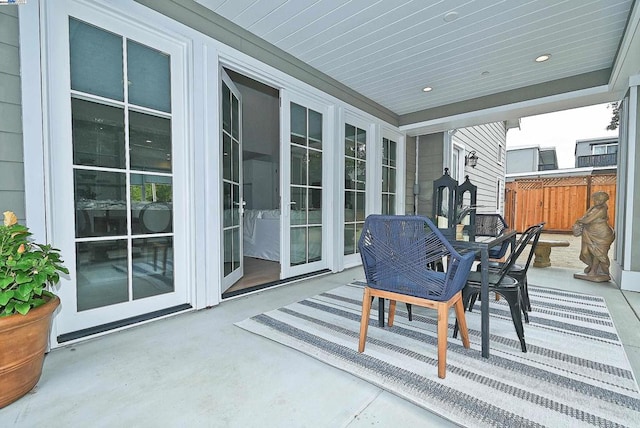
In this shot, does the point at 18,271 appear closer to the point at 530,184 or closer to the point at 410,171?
the point at 410,171

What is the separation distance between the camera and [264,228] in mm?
5168

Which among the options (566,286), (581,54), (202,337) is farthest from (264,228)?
(581,54)

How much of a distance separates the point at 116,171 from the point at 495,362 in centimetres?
293

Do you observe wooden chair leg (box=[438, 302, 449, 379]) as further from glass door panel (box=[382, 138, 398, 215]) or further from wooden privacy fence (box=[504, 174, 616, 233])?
wooden privacy fence (box=[504, 174, 616, 233])

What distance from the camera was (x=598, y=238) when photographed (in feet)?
12.4

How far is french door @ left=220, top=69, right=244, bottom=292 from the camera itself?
10.2 feet

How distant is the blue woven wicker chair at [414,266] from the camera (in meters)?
1.61

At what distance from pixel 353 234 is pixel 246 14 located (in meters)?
3.17

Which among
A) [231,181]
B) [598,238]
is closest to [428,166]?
[598,238]

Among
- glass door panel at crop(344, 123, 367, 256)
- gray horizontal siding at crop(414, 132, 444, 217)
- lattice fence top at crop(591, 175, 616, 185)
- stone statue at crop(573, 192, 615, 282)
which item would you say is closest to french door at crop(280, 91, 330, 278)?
glass door panel at crop(344, 123, 367, 256)

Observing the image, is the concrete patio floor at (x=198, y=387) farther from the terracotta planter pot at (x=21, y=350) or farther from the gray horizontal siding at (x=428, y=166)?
the gray horizontal siding at (x=428, y=166)

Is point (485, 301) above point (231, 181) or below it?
below

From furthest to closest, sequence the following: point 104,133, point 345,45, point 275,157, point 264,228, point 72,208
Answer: point 275,157 < point 264,228 < point 345,45 < point 104,133 < point 72,208

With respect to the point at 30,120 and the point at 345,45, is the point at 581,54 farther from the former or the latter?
the point at 30,120
